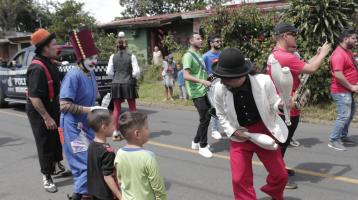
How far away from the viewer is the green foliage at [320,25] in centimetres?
1009

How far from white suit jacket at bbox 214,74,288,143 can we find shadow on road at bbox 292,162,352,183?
175 cm

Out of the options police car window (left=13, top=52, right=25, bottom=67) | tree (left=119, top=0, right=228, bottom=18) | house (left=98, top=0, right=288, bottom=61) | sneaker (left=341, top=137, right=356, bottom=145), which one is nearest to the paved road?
sneaker (left=341, top=137, right=356, bottom=145)

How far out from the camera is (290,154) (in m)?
6.54

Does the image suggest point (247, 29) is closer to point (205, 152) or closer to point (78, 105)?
point (205, 152)

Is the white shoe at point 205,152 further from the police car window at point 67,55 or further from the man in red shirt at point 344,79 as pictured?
the police car window at point 67,55

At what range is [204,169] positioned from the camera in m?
5.91

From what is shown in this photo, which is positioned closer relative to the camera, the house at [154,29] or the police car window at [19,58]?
the police car window at [19,58]

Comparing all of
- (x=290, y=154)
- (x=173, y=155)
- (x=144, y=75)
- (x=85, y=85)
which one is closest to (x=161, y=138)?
(x=173, y=155)

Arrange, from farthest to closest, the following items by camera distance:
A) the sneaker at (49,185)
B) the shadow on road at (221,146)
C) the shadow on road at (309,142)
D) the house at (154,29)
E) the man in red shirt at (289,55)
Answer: the house at (154,29) → the shadow on road at (309,142) → the shadow on road at (221,146) → the sneaker at (49,185) → the man in red shirt at (289,55)

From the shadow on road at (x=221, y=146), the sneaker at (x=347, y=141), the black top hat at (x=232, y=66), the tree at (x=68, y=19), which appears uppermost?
the tree at (x=68, y=19)

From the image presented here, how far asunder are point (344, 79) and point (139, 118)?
4.31 meters

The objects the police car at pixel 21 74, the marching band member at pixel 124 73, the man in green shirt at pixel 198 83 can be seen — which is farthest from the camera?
the police car at pixel 21 74

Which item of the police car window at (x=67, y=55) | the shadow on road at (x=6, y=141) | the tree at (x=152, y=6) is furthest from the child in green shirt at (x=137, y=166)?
the tree at (x=152, y=6)

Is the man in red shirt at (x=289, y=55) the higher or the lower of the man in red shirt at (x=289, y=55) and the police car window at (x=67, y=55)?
the higher
